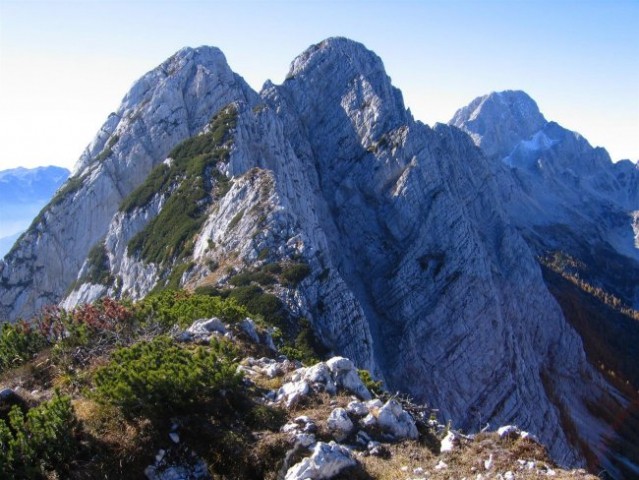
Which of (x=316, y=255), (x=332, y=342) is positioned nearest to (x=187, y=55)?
(x=316, y=255)

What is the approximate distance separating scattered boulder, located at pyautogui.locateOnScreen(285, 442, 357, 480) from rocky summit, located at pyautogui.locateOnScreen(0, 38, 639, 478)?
1049 inches

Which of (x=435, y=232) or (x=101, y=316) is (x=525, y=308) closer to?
(x=435, y=232)

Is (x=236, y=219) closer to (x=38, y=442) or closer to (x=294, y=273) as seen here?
(x=294, y=273)

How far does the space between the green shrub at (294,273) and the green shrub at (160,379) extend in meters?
25.7

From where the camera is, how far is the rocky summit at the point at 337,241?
157ft

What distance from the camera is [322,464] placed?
12.1m

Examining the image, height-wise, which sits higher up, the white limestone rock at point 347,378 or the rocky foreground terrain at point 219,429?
the white limestone rock at point 347,378

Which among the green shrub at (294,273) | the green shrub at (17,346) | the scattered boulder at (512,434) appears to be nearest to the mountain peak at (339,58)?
the green shrub at (294,273)

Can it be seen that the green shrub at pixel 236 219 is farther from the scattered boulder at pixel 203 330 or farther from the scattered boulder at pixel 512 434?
the scattered boulder at pixel 512 434

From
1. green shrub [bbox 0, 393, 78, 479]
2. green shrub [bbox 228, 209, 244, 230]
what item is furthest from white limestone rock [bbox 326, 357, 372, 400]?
green shrub [bbox 228, 209, 244, 230]

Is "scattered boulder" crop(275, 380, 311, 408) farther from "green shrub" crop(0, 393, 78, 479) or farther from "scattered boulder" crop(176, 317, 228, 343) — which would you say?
"green shrub" crop(0, 393, 78, 479)

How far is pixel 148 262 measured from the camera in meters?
55.1

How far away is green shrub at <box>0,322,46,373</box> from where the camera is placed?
17.2m

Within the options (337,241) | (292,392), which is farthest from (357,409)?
(337,241)
